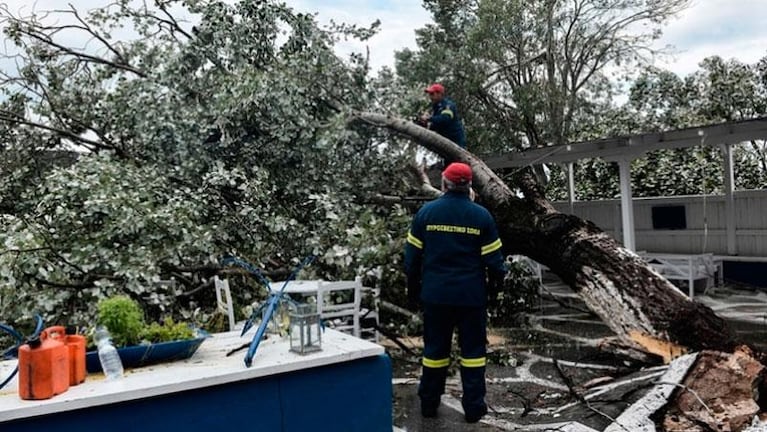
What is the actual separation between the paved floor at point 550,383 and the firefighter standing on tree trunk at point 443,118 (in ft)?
8.51

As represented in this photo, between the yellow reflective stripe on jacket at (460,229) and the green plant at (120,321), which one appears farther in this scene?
the yellow reflective stripe on jacket at (460,229)

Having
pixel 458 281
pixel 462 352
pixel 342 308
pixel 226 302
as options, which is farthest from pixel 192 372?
pixel 342 308

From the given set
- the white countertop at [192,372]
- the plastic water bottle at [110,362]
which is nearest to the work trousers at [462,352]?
the white countertop at [192,372]

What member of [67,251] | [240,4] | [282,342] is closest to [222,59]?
[240,4]

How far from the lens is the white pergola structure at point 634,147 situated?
748 centimetres

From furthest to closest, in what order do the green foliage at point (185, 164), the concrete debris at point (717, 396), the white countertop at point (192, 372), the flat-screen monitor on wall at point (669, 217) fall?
1. the flat-screen monitor on wall at point (669, 217)
2. the green foliage at point (185, 164)
3. the concrete debris at point (717, 396)
4. the white countertop at point (192, 372)

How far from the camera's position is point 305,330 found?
2.43m

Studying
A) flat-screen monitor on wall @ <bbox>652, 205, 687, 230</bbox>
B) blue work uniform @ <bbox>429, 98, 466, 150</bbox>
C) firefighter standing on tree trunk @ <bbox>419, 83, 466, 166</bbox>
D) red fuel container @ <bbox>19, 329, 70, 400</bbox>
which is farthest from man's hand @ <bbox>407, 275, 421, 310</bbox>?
flat-screen monitor on wall @ <bbox>652, 205, 687, 230</bbox>

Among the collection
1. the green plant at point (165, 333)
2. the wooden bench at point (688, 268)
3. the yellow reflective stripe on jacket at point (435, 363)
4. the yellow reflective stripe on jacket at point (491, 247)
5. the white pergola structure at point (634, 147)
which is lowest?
the yellow reflective stripe on jacket at point (435, 363)

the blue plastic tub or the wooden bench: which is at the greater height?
the blue plastic tub

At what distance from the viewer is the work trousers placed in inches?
139

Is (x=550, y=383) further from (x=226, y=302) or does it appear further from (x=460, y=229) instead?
(x=226, y=302)

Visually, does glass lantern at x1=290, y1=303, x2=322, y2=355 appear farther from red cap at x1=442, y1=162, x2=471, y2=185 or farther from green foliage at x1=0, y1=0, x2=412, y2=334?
green foliage at x1=0, y1=0, x2=412, y2=334

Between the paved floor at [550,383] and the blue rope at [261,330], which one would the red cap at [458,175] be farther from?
the paved floor at [550,383]
